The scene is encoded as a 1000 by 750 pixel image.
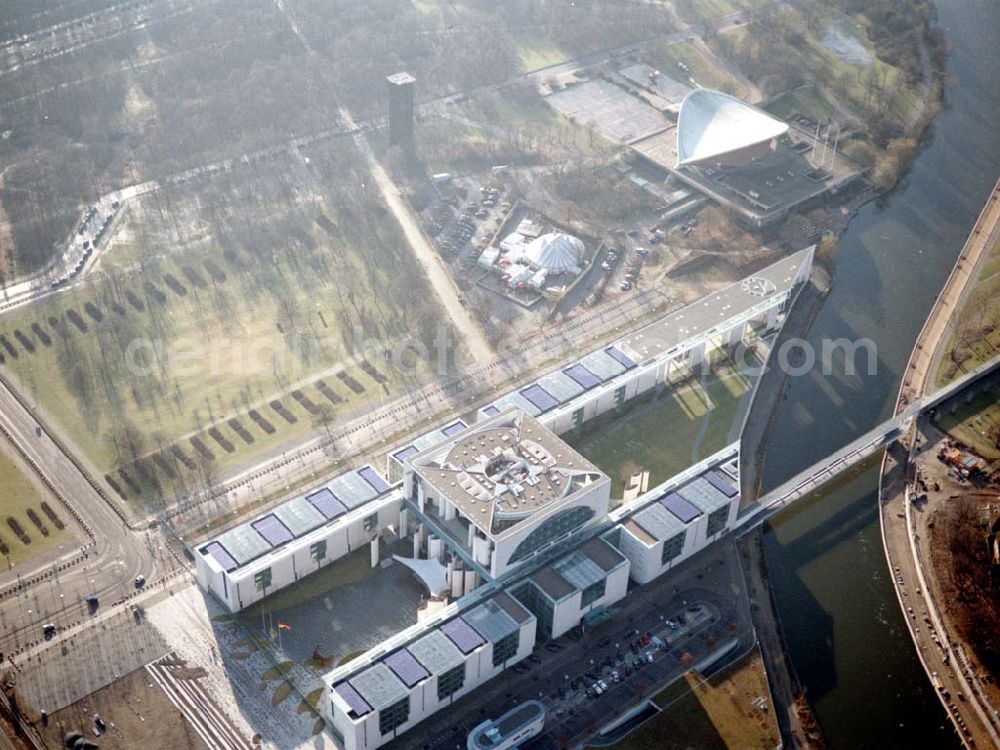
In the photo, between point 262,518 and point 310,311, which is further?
point 310,311

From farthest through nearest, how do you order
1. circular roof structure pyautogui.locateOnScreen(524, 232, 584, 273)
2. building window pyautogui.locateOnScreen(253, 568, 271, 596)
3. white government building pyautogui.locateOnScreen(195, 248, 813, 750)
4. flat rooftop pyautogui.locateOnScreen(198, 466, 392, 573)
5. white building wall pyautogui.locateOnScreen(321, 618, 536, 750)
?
circular roof structure pyautogui.locateOnScreen(524, 232, 584, 273)
flat rooftop pyautogui.locateOnScreen(198, 466, 392, 573)
building window pyautogui.locateOnScreen(253, 568, 271, 596)
white government building pyautogui.locateOnScreen(195, 248, 813, 750)
white building wall pyautogui.locateOnScreen(321, 618, 536, 750)

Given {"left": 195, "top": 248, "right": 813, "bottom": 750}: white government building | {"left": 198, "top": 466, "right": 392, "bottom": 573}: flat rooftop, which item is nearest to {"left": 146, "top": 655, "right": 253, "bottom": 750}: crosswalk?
{"left": 195, "top": 248, "right": 813, "bottom": 750}: white government building

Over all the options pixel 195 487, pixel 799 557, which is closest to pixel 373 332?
pixel 195 487

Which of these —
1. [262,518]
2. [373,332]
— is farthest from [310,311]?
[262,518]

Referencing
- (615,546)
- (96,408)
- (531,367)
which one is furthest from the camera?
(531,367)

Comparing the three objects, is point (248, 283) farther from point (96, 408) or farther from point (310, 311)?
point (96, 408)

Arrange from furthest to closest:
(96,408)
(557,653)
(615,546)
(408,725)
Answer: (96,408) → (615,546) → (557,653) → (408,725)

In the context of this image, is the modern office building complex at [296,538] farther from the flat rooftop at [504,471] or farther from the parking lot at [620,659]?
the parking lot at [620,659]

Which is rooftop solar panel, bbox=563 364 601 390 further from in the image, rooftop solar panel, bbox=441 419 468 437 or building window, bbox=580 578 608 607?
building window, bbox=580 578 608 607
